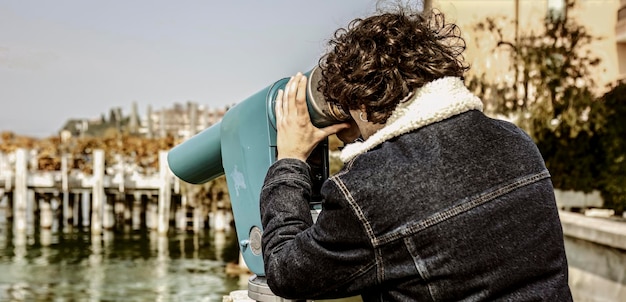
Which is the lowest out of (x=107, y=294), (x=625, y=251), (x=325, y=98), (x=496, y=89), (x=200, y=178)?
(x=107, y=294)

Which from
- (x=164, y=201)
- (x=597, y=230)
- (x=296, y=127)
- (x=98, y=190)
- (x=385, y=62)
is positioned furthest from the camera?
(x=98, y=190)

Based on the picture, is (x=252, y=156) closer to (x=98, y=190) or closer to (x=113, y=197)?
(x=98, y=190)

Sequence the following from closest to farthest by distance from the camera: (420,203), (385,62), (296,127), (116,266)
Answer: (420,203)
(385,62)
(296,127)
(116,266)

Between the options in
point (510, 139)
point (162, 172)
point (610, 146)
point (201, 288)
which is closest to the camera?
point (510, 139)

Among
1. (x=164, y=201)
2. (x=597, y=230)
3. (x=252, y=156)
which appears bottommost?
(x=164, y=201)

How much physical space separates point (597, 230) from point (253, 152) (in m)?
3.25

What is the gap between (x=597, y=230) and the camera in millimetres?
4453

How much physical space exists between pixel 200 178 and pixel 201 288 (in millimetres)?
9637

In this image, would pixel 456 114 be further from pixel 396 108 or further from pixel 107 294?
pixel 107 294

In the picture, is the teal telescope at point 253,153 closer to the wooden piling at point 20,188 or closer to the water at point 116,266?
the water at point 116,266

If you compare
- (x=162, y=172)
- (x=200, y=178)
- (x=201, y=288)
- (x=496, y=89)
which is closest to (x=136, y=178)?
(x=162, y=172)

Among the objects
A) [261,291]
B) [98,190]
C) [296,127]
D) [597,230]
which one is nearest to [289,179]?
[296,127]

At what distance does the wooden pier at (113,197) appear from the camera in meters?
17.1

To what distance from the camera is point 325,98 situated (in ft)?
4.82
